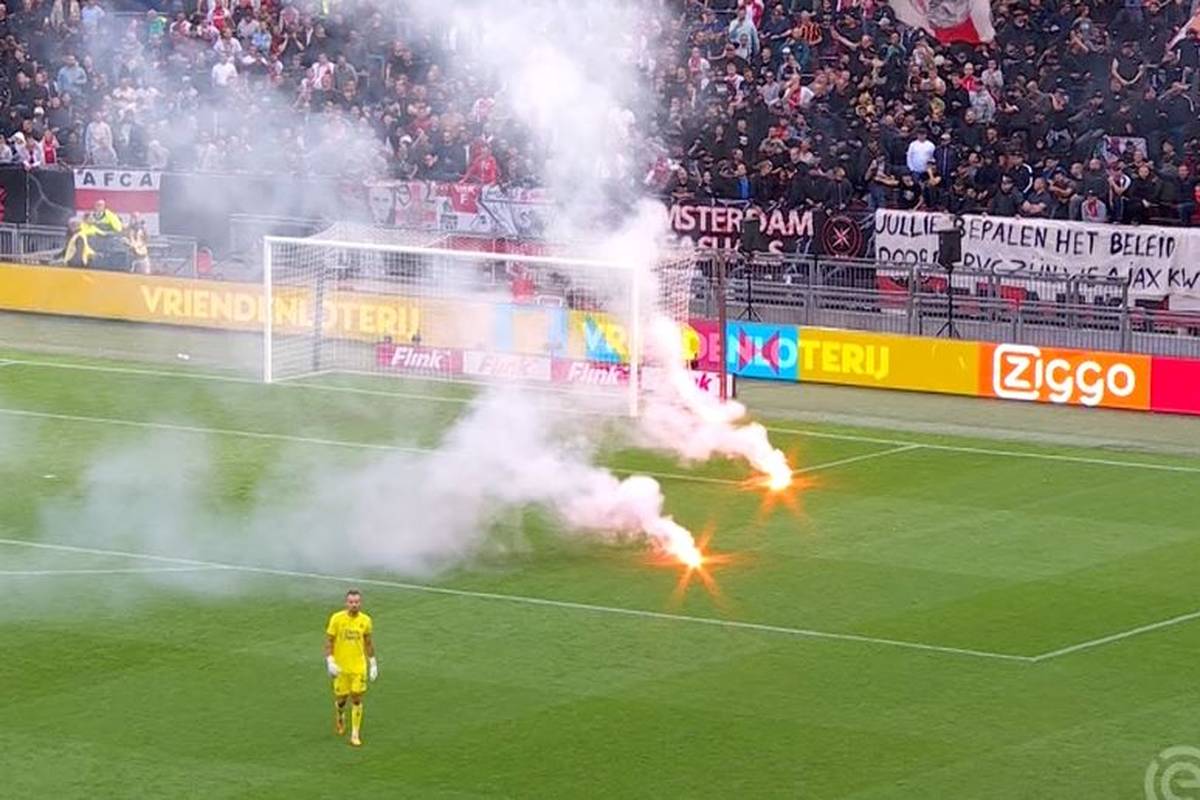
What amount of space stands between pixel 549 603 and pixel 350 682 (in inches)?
208

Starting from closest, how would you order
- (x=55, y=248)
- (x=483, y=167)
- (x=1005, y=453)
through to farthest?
(x=1005, y=453) < (x=483, y=167) < (x=55, y=248)

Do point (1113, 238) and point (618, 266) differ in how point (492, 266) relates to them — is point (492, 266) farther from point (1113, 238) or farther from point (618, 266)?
point (1113, 238)

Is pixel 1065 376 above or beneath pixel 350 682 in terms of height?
above

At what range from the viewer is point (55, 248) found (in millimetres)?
46281

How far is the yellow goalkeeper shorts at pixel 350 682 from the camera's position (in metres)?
21.2

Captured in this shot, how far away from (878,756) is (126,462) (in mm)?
15230

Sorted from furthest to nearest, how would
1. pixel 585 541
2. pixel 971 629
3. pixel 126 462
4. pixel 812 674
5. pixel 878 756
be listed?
pixel 126 462, pixel 585 541, pixel 971 629, pixel 812 674, pixel 878 756

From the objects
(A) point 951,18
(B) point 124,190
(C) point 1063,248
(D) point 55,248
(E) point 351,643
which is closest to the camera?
(E) point 351,643

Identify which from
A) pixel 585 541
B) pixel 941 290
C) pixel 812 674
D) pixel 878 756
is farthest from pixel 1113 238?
pixel 878 756

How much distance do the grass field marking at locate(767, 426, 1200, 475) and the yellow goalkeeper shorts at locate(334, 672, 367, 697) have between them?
47.6 ft

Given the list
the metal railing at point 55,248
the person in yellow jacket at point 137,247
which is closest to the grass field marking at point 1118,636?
the metal railing at point 55,248

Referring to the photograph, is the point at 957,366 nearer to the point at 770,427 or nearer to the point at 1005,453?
the point at 770,427

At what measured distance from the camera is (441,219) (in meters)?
43.3

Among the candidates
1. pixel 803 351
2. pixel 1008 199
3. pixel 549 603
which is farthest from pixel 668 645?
pixel 1008 199
